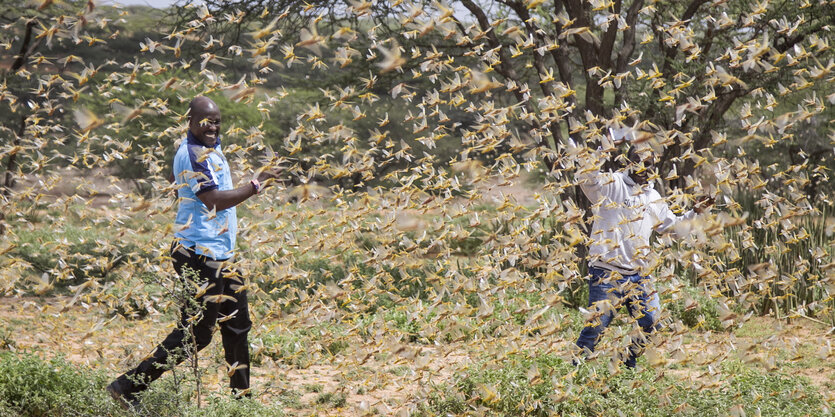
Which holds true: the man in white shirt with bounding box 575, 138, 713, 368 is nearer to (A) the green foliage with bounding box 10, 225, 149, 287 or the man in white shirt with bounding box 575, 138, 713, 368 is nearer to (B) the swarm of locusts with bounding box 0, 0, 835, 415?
(B) the swarm of locusts with bounding box 0, 0, 835, 415

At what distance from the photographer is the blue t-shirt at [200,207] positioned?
3.97 metres

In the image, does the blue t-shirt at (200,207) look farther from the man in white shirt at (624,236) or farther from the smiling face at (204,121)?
the man in white shirt at (624,236)

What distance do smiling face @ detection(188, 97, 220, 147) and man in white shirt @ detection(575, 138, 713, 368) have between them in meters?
2.13

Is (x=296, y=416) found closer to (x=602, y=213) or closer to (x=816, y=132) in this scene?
(x=602, y=213)

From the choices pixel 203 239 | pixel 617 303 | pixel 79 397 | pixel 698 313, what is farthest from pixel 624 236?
pixel 698 313

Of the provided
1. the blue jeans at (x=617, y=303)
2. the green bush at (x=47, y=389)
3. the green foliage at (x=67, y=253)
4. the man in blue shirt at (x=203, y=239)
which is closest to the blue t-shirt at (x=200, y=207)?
the man in blue shirt at (x=203, y=239)

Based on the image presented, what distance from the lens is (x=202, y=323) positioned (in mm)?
4133

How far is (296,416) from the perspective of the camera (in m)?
4.87

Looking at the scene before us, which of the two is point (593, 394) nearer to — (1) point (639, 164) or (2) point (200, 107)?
(1) point (639, 164)

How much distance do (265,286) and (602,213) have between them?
6.19m

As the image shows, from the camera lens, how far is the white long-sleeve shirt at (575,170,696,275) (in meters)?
4.45

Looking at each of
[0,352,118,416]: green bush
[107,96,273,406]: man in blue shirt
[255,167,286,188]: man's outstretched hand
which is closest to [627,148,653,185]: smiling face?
[255,167,286,188]: man's outstretched hand

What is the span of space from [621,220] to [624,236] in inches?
4.2

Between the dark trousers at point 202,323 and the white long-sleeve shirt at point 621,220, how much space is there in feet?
7.04
